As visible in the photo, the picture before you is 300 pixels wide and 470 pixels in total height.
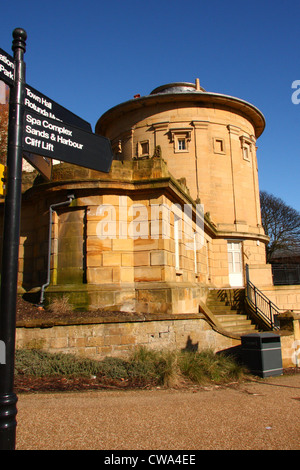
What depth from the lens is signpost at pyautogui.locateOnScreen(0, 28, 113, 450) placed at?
3.03m

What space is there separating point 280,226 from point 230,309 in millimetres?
29611

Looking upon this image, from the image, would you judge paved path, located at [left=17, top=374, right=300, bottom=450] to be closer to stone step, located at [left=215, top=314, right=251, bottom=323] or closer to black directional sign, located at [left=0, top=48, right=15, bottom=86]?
black directional sign, located at [left=0, top=48, right=15, bottom=86]

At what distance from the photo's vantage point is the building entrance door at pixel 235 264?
25.5 metres

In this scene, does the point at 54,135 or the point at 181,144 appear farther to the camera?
the point at 181,144

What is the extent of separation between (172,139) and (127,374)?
2117 centimetres

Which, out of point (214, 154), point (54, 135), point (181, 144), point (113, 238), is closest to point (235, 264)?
point (214, 154)

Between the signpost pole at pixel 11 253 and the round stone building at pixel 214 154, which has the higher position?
the round stone building at pixel 214 154

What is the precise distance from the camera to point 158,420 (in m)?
5.07

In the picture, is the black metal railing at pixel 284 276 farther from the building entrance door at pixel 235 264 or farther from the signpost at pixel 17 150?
the signpost at pixel 17 150

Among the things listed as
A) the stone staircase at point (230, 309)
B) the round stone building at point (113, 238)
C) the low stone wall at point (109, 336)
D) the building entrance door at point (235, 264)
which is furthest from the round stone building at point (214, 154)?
the low stone wall at point (109, 336)

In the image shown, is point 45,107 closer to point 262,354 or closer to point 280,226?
point 262,354

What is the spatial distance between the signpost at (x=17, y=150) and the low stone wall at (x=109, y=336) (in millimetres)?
5511

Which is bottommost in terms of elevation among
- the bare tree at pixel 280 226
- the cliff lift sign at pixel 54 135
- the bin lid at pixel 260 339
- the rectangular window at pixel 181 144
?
the bin lid at pixel 260 339
